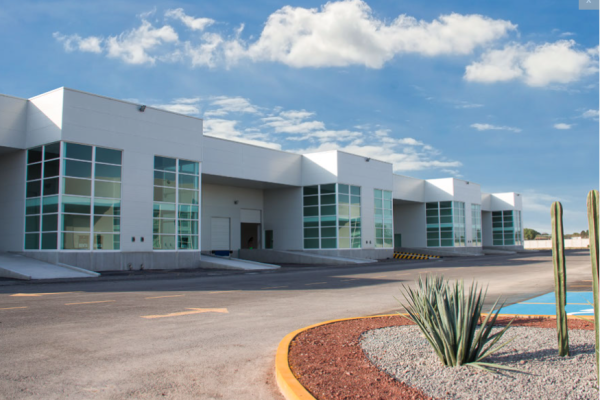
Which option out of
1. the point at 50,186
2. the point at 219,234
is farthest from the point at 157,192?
the point at 219,234

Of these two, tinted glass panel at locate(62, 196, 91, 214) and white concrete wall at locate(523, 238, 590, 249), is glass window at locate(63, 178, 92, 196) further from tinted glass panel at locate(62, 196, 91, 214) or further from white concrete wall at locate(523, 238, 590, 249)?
white concrete wall at locate(523, 238, 590, 249)

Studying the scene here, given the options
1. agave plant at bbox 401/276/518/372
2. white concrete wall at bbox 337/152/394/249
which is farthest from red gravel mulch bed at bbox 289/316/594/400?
white concrete wall at bbox 337/152/394/249

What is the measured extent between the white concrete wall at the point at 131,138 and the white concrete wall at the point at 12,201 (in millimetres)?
3729

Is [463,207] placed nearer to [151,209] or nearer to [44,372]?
[151,209]

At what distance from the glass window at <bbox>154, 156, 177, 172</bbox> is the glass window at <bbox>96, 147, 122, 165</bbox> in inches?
86.0

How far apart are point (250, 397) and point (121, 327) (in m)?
4.36

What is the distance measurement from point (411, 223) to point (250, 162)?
2603 centimetres

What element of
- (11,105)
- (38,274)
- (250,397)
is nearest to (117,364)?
(250,397)

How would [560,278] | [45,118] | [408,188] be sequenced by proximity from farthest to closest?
[408,188] < [45,118] < [560,278]

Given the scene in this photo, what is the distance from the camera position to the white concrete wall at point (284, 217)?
39.7m

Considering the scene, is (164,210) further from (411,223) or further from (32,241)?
(411,223)

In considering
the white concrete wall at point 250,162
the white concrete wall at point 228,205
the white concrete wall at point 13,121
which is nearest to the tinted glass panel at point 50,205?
the white concrete wall at point 13,121

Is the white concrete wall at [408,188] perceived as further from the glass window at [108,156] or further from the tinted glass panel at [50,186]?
the tinted glass panel at [50,186]

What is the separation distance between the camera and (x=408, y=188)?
5206 cm
